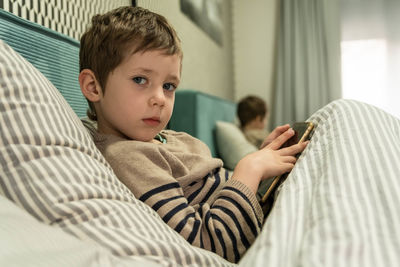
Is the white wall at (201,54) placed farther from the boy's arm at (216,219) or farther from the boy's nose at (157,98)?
the boy's arm at (216,219)

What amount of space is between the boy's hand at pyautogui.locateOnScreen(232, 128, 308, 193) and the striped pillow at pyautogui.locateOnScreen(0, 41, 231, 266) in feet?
0.69

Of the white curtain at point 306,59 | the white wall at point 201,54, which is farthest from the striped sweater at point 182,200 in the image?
the white curtain at point 306,59

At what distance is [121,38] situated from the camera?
0.68m

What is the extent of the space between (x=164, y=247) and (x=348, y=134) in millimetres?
392

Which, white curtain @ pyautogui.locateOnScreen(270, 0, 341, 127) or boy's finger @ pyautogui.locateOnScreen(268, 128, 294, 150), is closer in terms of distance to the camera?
boy's finger @ pyautogui.locateOnScreen(268, 128, 294, 150)

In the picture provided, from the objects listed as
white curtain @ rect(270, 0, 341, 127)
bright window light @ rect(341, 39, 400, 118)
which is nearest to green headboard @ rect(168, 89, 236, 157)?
white curtain @ rect(270, 0, 341, 127)

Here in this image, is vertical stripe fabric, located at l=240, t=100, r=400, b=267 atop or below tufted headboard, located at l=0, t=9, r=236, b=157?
below

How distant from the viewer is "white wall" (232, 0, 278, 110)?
4.41 meters

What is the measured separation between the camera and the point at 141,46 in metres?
0.68

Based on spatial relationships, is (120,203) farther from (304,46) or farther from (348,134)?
(304,46)

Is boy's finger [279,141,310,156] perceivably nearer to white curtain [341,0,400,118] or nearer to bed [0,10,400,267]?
bed [0,10,400,267]

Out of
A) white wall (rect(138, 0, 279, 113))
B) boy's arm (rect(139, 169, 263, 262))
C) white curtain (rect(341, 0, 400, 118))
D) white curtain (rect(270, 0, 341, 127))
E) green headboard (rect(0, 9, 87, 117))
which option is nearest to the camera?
boy's arm (rect(139, 169, 263, 262))

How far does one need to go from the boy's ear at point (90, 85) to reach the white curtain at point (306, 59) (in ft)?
12.1

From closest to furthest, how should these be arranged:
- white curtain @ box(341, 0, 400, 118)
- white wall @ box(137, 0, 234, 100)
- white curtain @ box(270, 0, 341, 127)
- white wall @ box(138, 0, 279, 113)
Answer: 1. white wall @ box(137, 0, 234, 100)
2. white curtain @ box(341, 0, 400, 118)
3. white curtain @ box(270, 0, 341, 127)
4. white wall @ box(138, 0, 279, 113)
